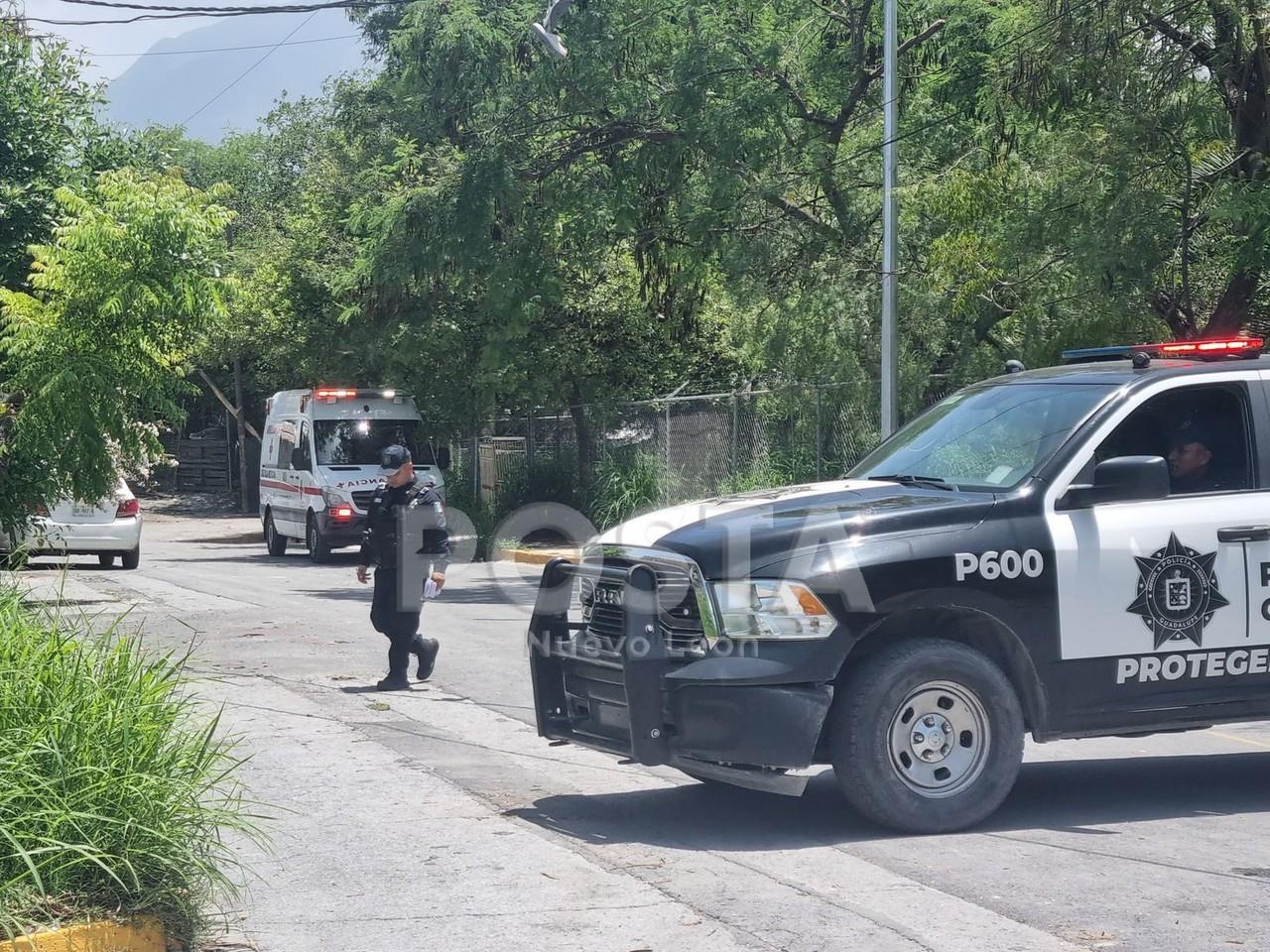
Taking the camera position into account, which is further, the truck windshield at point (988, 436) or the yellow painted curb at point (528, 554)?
the yellow painted curb at point (528, 554)

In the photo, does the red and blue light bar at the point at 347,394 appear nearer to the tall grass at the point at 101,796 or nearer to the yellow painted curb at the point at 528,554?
the yellow painted curb at the point at 528,554

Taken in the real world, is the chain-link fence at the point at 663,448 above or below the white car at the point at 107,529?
above

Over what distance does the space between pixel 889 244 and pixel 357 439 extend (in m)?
10.5

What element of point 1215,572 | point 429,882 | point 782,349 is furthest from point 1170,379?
point 782,349

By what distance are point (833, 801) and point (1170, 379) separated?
2.59m

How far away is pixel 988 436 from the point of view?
758cm

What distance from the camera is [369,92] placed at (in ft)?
128

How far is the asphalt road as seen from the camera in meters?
5.47

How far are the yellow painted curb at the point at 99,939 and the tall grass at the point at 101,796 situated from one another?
57mm

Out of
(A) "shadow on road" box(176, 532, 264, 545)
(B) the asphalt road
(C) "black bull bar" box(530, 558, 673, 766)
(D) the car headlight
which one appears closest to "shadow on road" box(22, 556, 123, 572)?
(A) "shadow on road" box(176, 532, 264, 545)

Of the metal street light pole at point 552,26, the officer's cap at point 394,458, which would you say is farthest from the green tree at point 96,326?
the officer's cap at point 394,458

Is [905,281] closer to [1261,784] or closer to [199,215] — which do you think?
[199,215]

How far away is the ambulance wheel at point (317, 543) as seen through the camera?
24.7 metres

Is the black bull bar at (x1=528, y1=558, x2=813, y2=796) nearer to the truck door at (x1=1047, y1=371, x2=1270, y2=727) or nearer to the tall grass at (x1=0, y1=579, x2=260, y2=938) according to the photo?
the truck door at (x1=1047, y1=371, x2=1270, y2=727)
